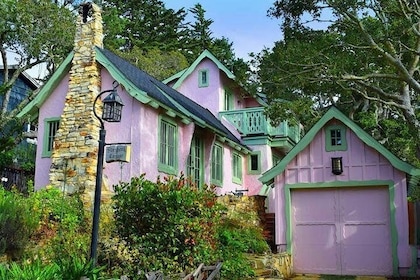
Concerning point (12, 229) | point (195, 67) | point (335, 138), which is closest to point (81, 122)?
point (12, 229)

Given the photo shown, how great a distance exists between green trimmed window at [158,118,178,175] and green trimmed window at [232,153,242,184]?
209 inches

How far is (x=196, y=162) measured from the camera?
16.5m

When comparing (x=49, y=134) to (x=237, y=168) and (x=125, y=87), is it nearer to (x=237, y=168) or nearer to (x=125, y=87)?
(x=125, y=87)

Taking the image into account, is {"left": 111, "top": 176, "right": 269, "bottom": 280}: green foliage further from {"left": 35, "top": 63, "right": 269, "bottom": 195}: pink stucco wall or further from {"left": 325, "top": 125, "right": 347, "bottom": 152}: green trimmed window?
{"left": 325, "top": 125, "right": 347, "bottom": 152}: green trimmed window

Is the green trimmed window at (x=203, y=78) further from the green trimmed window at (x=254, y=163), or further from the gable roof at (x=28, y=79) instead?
the gable roof at (x=28, y=79)

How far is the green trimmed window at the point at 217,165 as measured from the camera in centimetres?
1766

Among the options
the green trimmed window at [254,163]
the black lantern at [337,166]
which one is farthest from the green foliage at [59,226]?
the green trimmed window at [254,163]

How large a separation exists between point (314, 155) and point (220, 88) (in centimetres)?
868

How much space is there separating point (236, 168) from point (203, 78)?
4.62 metres

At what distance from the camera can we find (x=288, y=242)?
13391 mm

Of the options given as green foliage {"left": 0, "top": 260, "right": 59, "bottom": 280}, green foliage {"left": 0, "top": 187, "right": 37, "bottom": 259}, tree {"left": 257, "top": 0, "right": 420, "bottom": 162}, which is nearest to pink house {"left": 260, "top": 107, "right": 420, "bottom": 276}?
tree {"left": 257, "top": 0, "right": 420, "bottom": 162}

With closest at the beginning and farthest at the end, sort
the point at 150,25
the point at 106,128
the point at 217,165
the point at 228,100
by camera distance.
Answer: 1. the point at 106,128
2. the point at 217,165
3. the point at 228,100
4. the point at 150,25

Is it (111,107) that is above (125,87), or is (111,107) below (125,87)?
below

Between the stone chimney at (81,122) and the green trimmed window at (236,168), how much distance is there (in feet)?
25.0
